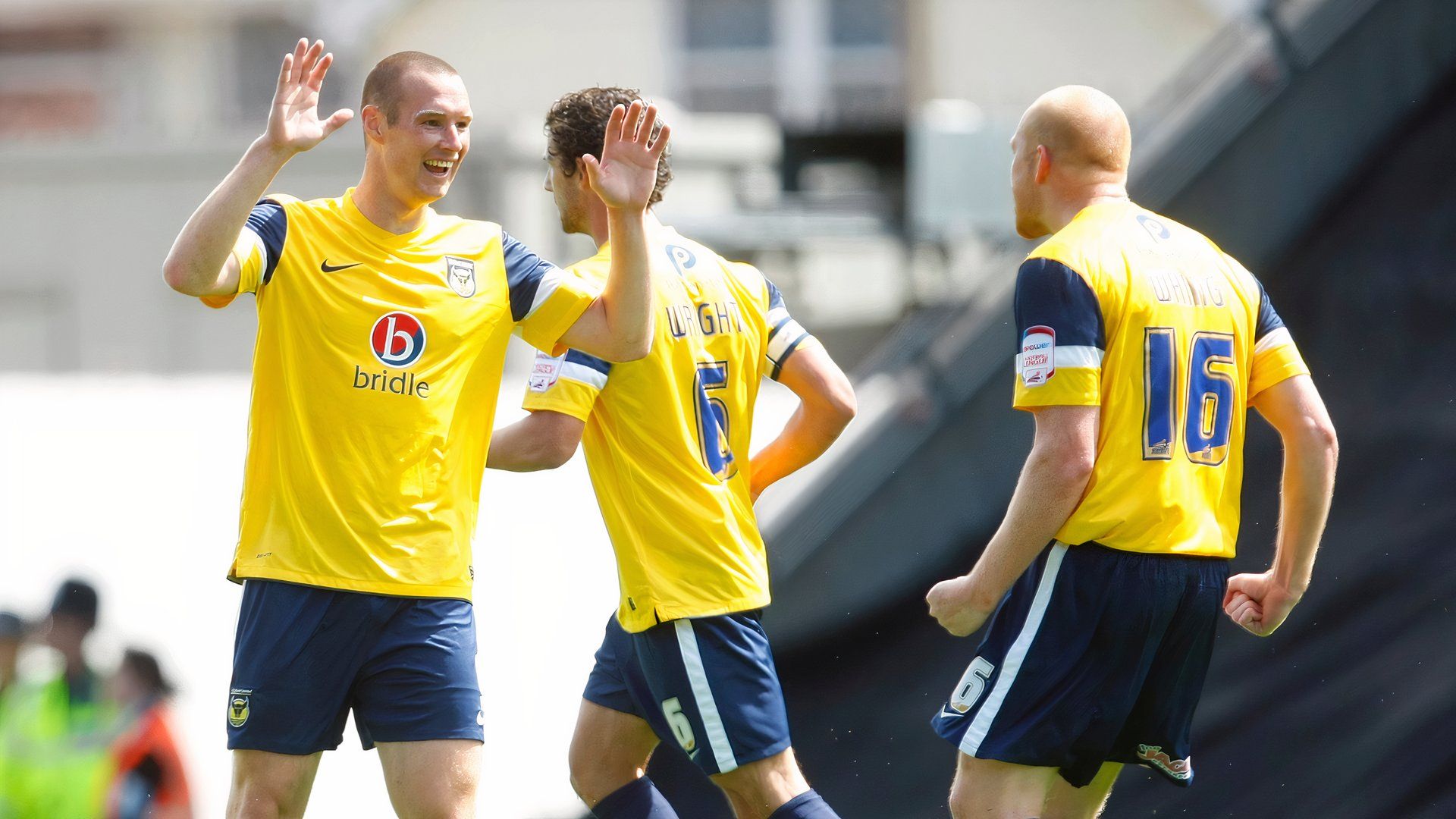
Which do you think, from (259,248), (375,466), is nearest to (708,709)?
(375,466)

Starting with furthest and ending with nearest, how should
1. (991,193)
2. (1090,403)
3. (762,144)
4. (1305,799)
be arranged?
(762,144), (991,193), (1305,799), (1090,403)

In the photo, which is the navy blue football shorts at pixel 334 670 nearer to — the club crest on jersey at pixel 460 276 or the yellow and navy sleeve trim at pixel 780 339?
the club crest on jersey at pixel 460 276

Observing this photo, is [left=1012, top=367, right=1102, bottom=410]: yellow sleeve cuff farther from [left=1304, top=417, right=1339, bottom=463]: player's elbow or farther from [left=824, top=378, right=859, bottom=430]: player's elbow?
[left=824, top=378, right=859, bottom=430]: player's elbow

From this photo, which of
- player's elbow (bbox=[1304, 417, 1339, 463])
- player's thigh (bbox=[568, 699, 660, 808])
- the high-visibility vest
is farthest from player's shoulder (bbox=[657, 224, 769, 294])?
the high-visibility vest

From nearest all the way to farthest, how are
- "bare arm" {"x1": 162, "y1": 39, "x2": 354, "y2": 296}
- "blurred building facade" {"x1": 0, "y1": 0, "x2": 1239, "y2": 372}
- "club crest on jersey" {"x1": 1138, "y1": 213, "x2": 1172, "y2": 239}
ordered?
"bare arm" {"x1": 162, "y1": 39, "x2": 354, "y2": 296}, "club crest on jersey" {"x1": 1138, "y1": 213, "x2": 1172, "y2": 239}, "blurred building facade" {"x1": 0, "y1": 0, "x2": 1239, "y2": 372}

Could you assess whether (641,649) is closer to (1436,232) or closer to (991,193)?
(1436,232)

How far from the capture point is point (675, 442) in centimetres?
375

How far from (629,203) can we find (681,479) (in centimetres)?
68

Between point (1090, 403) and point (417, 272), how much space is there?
1472 millimetres

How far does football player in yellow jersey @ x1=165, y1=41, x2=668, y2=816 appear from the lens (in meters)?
3.42

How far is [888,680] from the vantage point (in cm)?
527

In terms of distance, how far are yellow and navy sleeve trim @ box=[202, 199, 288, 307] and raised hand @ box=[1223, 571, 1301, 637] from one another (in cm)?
223

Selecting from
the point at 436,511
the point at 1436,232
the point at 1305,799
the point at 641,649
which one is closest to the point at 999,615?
the point at 641,649

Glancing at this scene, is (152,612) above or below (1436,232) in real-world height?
below
